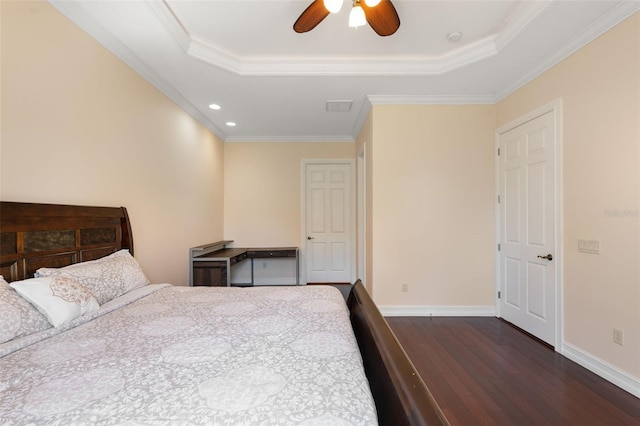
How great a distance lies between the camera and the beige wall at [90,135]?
5.12 ft

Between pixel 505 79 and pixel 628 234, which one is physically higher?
pixel 505 79

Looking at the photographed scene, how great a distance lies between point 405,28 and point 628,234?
7.33ft

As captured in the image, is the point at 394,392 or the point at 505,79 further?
the point at 505,79

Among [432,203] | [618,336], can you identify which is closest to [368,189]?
[432,203]

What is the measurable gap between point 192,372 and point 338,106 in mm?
3285

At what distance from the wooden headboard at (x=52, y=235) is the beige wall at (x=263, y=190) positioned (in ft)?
8.45

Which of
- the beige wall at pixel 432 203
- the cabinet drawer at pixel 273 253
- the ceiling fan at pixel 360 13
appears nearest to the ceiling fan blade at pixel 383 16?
the ceiling fan at pixel 360 13

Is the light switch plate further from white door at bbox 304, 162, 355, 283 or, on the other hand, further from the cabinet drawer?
the cabinet drawer

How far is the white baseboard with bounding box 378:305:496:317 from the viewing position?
128 inches

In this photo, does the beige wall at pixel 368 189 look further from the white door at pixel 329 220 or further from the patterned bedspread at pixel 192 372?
the patterned bedspread at pixel 192 372

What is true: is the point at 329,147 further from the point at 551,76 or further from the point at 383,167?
the point at 551,76

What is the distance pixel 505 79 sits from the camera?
2.87m

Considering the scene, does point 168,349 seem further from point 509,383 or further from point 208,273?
point 208,273

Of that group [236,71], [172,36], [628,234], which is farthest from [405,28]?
[628,234]
